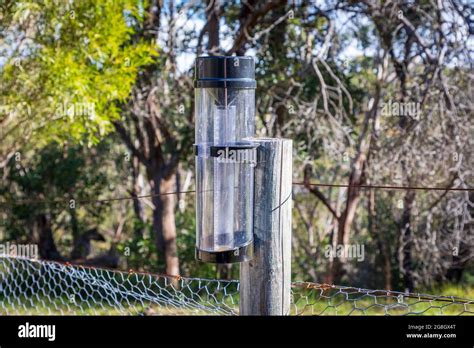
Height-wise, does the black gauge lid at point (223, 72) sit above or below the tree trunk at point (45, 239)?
above

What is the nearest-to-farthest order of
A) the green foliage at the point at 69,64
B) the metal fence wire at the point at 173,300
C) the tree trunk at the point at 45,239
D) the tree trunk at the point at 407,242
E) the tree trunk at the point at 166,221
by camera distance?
the metal fence wire at the point at 173,300 → the green foliage at the point at 69,64 → the tree trunk at the point at 407,242 → the tree trunk at the point at 166,221 → the tree trunk at the point at 45,239

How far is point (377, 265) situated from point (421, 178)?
6.76 feet

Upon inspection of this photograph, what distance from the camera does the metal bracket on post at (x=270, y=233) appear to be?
1.81m

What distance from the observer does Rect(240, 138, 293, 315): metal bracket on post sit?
71.1 inches

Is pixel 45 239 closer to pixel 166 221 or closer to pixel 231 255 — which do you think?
pixel 166 221

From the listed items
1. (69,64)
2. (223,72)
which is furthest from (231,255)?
(69,64)

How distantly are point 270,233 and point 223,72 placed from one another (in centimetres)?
48

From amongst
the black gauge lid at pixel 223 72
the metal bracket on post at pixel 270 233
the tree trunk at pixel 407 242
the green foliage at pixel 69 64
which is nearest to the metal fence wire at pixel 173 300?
the metal bracket on post at pixel 270 233

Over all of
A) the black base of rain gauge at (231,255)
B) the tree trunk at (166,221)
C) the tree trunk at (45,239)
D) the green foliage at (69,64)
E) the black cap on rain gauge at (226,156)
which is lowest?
the tree trunk at (45,239)

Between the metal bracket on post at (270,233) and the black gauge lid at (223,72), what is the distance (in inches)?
6.9

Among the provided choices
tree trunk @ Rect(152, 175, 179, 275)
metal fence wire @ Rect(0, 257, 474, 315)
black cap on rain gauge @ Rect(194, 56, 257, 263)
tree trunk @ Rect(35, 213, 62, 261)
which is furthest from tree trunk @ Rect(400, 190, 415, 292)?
black cap on rain gauge @ Rect(194, 56, 257, 263)

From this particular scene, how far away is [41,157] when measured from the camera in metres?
9.95

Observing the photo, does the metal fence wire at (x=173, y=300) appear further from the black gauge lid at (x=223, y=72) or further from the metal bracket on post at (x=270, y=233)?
the black gauge lid at (x=223, y=72)

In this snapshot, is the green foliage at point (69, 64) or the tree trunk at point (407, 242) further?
the tree trunk at point (407, 242)
